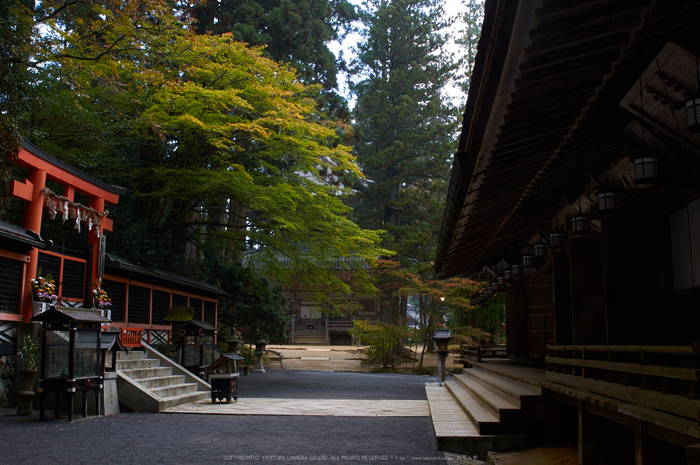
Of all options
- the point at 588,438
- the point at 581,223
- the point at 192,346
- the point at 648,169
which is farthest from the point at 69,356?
the point at 648,169

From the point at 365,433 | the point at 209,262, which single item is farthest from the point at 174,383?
the point at 209,262

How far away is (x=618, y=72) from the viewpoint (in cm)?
465

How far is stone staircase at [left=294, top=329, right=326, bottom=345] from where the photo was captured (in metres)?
36.9

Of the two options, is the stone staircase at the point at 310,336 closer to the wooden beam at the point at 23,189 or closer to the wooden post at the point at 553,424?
the wooden beam at the point at 23,189

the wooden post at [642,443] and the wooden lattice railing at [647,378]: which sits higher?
the wooden lattice railing at [647,378]

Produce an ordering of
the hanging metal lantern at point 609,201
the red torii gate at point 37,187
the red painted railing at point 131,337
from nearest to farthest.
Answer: the hanging metal lantern at point 609,201 → the red torii gate at point 37,187 → the red painted railing at point 131,337

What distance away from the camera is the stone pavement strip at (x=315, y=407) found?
10.3 meters

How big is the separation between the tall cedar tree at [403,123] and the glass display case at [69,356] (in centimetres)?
1859

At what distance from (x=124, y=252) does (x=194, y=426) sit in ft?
28.5

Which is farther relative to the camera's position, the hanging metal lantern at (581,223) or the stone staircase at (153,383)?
the stone staircase at (153,383)

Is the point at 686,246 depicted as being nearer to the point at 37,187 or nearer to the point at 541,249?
the point at 541,249

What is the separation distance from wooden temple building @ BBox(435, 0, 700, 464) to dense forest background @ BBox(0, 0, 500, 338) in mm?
7559

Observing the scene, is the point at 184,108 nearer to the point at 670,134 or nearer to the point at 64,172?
the point at 64,172

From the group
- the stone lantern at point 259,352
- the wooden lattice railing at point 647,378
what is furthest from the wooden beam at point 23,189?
the stone lantern at point 259,352
